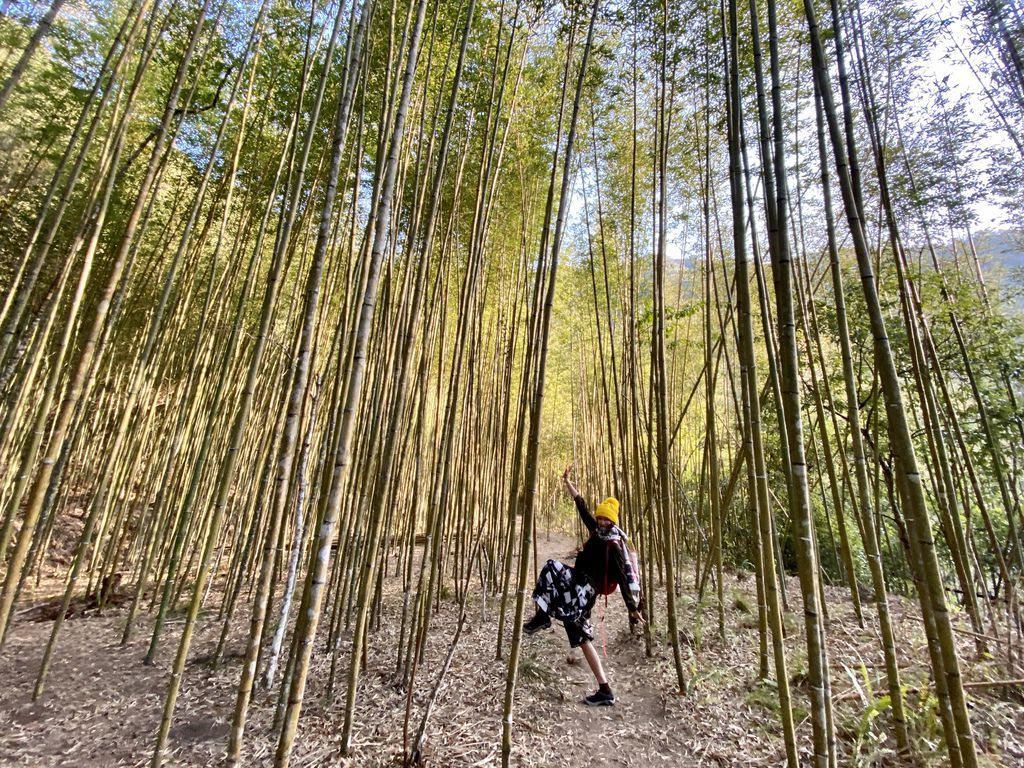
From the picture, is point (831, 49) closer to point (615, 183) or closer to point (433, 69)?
point (615, 183)

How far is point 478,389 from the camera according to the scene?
326cm

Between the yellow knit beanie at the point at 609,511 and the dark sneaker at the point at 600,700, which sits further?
the yellow knit beanie at the point at 609,511

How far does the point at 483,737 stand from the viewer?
1.93 metres

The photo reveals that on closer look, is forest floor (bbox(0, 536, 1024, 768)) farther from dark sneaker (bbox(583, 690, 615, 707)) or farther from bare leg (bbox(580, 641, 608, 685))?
bare leg (bbox(580, 641, 608, 685))

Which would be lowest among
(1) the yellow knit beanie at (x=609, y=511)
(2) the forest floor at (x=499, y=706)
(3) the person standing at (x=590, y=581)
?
(2) the forest floor at (x=499, y=706)

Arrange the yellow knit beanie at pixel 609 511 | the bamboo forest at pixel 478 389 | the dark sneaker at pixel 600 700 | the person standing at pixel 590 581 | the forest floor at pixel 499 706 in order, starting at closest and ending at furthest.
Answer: the bamboo forest at pixel 478 389, the forest floor at pixel 499 706, the dark sneaker at pixel 600 700, the person standing at pixel 590 581, the yellow knit beanie at pixel 609 511

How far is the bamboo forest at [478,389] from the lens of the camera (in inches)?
51.9

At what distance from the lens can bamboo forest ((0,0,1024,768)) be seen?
1.32 m

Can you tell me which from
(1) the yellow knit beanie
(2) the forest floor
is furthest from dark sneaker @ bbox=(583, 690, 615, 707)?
(1) the yellow knit beanie

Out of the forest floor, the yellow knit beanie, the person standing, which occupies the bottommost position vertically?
the forest floor

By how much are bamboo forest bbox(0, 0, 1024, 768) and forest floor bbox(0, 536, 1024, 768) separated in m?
0.02

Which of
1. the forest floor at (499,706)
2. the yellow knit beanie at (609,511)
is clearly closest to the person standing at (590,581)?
the yellow knit beanie at (609,511)

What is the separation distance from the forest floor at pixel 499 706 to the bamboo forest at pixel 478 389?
2cm

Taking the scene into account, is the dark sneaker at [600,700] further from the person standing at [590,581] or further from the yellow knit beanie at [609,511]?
the yellow knit beanie at [609,511]
